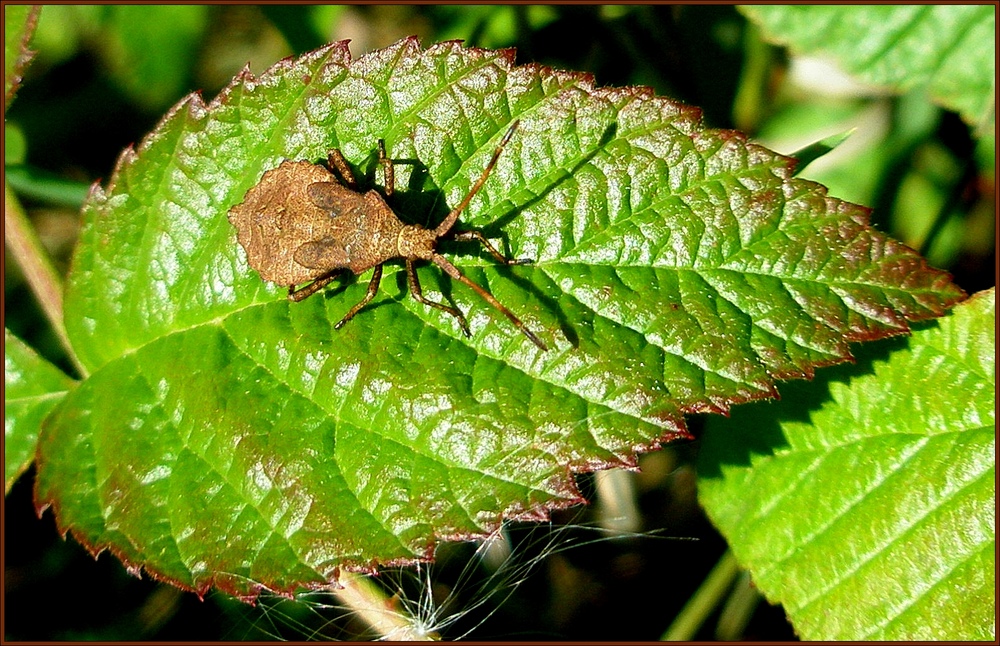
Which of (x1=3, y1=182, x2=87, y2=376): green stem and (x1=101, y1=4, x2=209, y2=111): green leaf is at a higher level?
(x1=101, y1=4, x2=209, y2=111): green leaf

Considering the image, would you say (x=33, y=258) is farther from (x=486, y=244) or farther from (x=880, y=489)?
(x=880, y=489)

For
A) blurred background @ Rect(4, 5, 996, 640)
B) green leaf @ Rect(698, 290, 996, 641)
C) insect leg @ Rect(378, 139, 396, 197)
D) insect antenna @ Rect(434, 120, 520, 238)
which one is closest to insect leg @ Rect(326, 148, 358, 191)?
insect leg @ Rect(378, 139, 396, 197)

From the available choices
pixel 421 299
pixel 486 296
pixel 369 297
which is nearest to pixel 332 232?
pixel 369 297

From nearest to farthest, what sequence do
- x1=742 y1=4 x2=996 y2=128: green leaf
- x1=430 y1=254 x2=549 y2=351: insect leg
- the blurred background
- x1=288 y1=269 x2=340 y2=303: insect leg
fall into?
x1=430 y1=254 x2=549 y2=351: insect leg, x1=288 y1=269 x2=340 y2=303: insect leg, x1=742 y1=4 x2=996 y2=128: green leaf, the blurred background

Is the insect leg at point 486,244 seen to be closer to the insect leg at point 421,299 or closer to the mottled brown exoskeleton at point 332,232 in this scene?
the mottled brown exoskeleton at point 332,232

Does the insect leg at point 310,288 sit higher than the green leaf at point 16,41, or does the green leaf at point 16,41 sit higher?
the green leaf at point 16,41

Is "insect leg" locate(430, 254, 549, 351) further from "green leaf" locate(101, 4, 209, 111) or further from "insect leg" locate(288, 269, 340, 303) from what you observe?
"green leaf" locate(101, 4, 209, 111)

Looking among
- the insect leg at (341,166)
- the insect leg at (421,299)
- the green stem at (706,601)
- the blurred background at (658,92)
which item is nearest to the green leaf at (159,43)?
the blurred background at (658,92)
